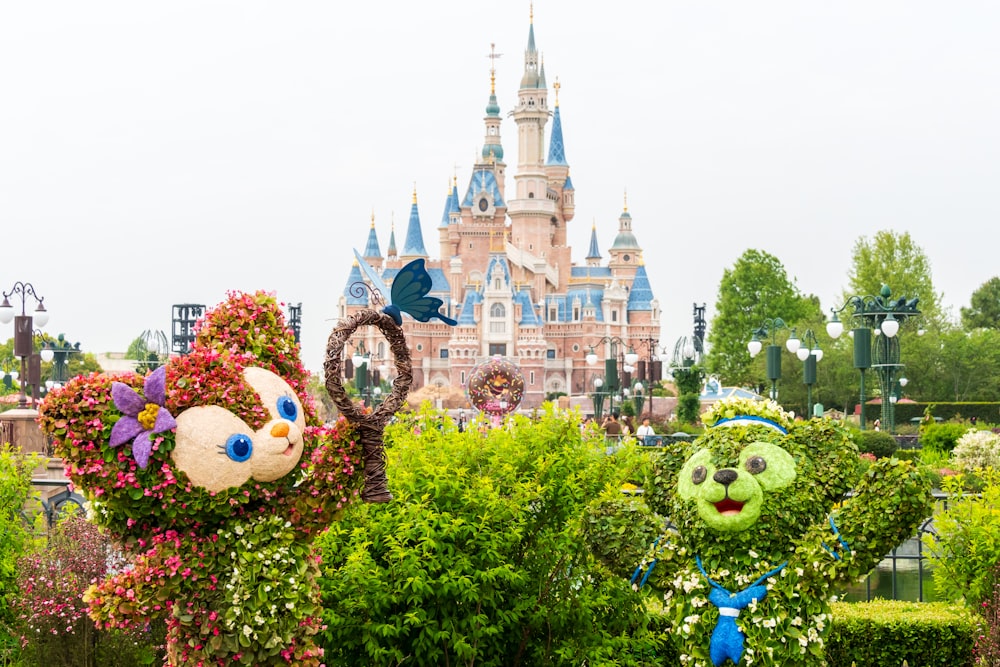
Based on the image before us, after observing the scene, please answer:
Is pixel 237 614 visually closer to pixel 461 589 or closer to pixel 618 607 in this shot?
pixel 461 589

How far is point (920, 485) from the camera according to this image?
6.45 meters

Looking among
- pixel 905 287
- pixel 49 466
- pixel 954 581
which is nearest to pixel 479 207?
pixel 905 287

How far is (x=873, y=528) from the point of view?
6441 mm

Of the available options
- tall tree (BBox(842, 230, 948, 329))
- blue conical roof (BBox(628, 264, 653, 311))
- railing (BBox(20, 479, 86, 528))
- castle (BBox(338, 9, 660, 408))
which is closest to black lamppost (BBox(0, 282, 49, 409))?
railing (BBox(20, 479, 86, 528))

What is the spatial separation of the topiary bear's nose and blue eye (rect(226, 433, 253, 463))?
2522 mm

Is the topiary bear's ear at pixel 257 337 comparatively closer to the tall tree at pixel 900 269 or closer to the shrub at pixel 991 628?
the shrub at pixel 991 628

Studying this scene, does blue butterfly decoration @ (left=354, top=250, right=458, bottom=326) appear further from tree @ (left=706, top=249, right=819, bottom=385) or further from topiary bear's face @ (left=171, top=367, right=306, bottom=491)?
tree @ (left=706, top=249, right=819, bottom=385)

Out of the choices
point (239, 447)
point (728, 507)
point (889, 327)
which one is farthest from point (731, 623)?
point (889, 327)

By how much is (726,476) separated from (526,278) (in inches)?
3061

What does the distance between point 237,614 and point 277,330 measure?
5.04ft

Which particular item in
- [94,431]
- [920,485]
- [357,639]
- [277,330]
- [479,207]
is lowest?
[357,639]

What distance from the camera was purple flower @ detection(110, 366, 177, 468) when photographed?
567 cm

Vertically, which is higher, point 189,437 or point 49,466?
point 189,437

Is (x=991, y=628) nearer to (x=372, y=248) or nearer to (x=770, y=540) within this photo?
(x=770, y=540)
